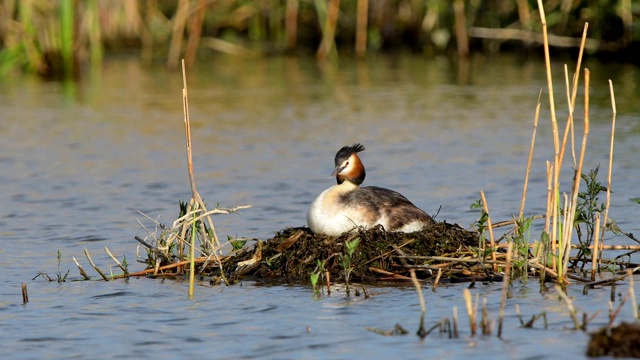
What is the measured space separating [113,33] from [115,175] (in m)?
12.0

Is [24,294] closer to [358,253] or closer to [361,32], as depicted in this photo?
[358,253]

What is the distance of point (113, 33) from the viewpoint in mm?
24312

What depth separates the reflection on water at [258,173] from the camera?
6.68m

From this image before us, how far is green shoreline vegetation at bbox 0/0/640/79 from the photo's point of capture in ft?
65.9

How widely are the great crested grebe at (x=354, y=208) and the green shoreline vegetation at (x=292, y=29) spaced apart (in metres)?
11.9

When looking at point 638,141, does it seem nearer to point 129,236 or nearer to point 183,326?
point 129,236

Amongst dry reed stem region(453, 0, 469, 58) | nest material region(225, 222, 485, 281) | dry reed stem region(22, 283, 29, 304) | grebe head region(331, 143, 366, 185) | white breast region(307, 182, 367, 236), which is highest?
dry reed stem region(453, 0, 469, 58)

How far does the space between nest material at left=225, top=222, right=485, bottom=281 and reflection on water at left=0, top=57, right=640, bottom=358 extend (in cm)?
25

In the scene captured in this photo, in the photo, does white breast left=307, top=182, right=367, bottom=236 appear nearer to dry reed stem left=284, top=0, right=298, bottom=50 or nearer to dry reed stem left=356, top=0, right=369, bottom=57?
dry reed stem left=356, top=0, right=369, bottom=57

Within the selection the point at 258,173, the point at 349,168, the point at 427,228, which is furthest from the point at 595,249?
the point at 258,173

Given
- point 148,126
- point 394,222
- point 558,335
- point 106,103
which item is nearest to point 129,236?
point 394,222

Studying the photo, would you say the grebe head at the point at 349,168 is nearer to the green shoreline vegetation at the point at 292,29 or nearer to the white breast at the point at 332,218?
the white breast at the point at 332,218

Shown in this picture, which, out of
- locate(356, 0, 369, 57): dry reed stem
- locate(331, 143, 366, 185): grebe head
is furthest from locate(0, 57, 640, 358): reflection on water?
locate(331, 143, 366, 185): grebe head

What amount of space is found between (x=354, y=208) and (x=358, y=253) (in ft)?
1.32
